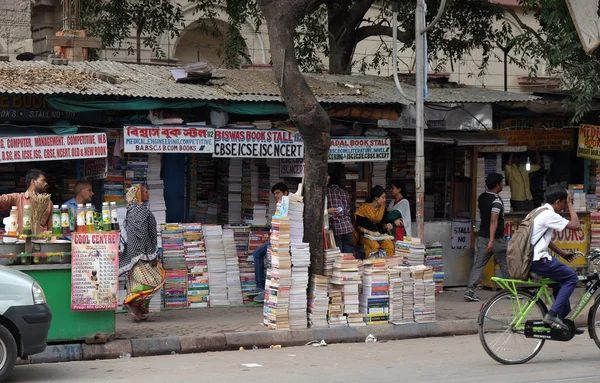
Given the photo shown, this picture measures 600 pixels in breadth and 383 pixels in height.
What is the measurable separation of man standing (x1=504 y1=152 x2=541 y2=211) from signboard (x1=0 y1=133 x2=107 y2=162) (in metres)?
6.62

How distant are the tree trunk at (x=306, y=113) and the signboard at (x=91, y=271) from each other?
2556mm

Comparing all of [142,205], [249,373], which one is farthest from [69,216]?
[249,373]

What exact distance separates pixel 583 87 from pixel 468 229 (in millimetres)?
2805

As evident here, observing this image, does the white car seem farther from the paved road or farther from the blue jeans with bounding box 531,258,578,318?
the blue jeans with bounding box 531,258,578,318

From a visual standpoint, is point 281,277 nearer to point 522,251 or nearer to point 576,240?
point 522,251

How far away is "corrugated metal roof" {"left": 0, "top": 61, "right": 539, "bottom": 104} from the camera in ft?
36.9

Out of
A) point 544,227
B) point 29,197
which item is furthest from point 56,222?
point 544,227

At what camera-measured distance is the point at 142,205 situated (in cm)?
1104

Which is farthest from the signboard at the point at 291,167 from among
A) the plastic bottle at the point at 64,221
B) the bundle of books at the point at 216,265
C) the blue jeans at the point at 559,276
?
the blue jeans at the point at 559,276

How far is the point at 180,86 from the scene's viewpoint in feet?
40.3

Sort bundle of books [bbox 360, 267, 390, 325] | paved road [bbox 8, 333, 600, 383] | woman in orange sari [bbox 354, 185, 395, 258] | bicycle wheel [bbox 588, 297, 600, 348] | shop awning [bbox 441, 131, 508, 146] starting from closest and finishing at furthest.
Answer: paved road [bbox 8, 333, 600, 383], bicycle wheel [bbox 588, 297, 600, 348], bundle of books [bbox 360, 267, 390, 325], woman in orange sari [bbox 354, 185, 395, 258], shop awning [bbox 441, 131, 508, 146]

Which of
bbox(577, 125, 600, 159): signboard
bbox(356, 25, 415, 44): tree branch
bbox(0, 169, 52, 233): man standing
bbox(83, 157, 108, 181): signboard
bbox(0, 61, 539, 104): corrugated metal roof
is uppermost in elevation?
bbox(356, 25, 415, 44): tree branch

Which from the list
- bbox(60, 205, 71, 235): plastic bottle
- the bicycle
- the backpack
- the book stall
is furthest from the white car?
the backpack

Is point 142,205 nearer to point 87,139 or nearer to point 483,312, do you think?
point 87,139
